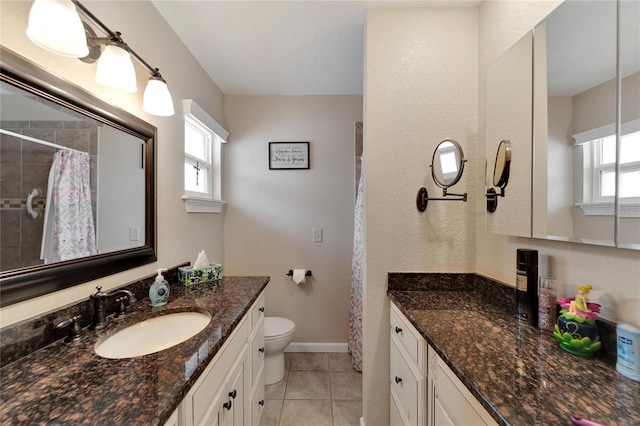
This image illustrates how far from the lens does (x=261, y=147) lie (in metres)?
2.49

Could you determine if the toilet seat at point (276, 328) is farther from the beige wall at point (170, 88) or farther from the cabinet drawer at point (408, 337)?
the cabinet drawer at point (408, 337)

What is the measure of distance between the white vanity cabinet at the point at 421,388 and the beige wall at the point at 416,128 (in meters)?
0.17

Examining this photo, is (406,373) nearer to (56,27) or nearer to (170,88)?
(56,27)

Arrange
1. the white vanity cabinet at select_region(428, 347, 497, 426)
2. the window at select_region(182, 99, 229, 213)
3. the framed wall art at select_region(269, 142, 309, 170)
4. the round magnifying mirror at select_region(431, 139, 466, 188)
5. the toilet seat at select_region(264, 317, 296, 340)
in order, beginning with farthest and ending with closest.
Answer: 1. the framed wall art at select_region(269, 142, 309, 170)
2. the toilet seat at select_region(264, 317, 296, 340)
3. the window at select_region(182, 99, 229, 213)
4. the round magnifying mirror at select_region(431, 139, 466, 188)
5. the white vanity cabinet at select_region(428, 347, 497, 426)

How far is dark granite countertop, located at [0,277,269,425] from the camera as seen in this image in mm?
544

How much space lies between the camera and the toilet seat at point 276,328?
1.94 m

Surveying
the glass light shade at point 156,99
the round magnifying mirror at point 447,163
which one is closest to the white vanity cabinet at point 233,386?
the glass light shade at point 156,99

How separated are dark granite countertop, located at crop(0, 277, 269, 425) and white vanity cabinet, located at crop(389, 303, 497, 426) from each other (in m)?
0.77

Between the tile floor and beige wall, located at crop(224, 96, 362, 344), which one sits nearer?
the tile floor

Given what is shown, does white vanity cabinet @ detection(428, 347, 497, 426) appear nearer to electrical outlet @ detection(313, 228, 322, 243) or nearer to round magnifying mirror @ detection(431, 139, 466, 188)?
round magnifying mirror @ detection(431, 139, 466, 188)

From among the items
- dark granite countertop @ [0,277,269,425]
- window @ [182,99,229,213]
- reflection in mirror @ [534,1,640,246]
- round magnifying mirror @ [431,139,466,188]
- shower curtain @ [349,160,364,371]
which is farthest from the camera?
shower curtain @ [349,160,364,371]

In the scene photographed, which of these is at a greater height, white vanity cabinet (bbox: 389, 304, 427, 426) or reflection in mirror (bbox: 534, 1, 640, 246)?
reflection in mirror (bbox: 534, 1, 640, 246)

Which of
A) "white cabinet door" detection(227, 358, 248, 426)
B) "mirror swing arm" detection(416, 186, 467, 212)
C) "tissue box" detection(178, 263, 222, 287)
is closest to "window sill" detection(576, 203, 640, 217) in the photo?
"mirror swing arm" detection(416, 186, 467, 212)

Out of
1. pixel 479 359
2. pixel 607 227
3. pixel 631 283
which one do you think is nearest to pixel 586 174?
pixel 607 227
